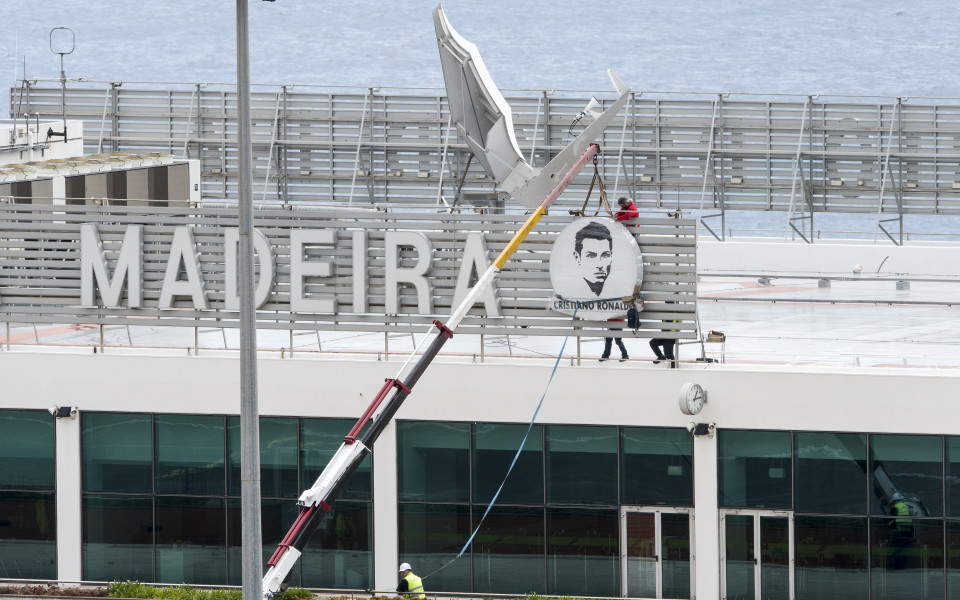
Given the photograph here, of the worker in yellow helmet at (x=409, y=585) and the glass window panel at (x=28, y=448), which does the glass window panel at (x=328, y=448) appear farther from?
the glass window panel at (x=28, y=448)

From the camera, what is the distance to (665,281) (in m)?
22.3

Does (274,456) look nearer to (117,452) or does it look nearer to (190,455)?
(190,455)

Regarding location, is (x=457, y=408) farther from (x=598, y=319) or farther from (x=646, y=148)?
(x=646, y=148)

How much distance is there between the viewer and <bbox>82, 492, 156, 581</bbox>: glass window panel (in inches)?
950

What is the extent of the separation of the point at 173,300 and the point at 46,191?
656cm

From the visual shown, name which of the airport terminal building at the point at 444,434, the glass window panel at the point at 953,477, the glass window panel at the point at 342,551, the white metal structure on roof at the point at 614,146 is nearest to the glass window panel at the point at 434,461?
the airport terminal building at the point at 444,434

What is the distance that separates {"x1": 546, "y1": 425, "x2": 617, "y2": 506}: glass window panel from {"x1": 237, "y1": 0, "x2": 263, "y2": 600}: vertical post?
8548 millimetres

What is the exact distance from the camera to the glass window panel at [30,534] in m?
24.1

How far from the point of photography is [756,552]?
22203mm

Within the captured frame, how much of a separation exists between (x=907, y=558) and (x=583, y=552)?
4.95 metres

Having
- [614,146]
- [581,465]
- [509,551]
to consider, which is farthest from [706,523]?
[614,146]

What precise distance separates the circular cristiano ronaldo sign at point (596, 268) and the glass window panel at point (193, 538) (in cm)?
682

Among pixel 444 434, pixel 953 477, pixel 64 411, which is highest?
pixel 64 411

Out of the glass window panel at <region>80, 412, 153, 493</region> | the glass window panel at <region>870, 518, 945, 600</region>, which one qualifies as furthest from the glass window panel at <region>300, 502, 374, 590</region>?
the glass window panel at <region>870, 518, 945, 600</region>
